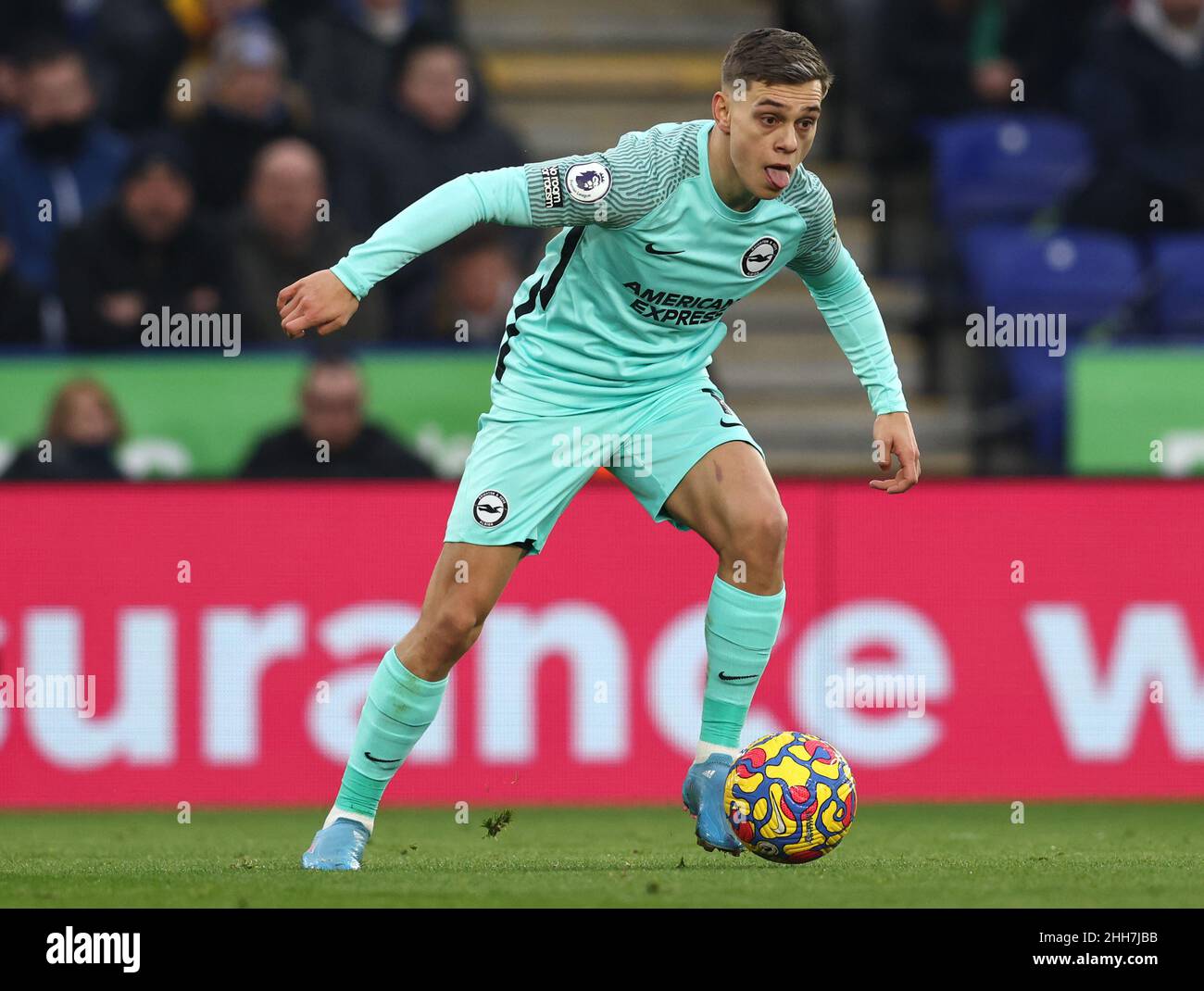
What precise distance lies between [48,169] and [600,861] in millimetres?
6220

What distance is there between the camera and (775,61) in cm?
577

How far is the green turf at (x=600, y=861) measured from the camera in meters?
5.39

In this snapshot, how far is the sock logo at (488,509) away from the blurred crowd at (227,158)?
4.44 meters

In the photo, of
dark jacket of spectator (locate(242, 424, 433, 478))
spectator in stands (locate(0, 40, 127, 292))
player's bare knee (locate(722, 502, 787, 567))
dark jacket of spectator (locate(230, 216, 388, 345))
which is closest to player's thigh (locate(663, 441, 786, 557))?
player's bare knee (locate(722, 502, 787, 567))

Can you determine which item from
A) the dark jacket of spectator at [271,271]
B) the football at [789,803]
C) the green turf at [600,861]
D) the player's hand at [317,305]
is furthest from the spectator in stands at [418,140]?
the player's hand at [317,305]

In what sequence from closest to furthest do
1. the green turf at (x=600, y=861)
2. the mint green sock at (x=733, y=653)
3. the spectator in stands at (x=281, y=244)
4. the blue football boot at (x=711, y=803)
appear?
the green turf at (x=600, y=861) → the blue football boot at (x=711, y=803) → the mint green sock at (x=733, y=653) → the spectator in stands at (x=281, y=244)

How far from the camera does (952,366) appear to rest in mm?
11758

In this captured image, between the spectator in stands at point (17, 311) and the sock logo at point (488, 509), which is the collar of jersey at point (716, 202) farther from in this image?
the spectator in stands at point (17, 311)

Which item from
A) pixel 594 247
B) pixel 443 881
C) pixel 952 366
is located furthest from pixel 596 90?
pixel 443 881

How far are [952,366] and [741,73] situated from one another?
6140mm

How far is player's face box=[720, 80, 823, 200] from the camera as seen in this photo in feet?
18.9

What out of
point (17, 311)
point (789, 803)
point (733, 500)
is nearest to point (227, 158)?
point (17, 311)

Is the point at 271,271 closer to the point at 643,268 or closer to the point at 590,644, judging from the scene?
the point at 590,644
